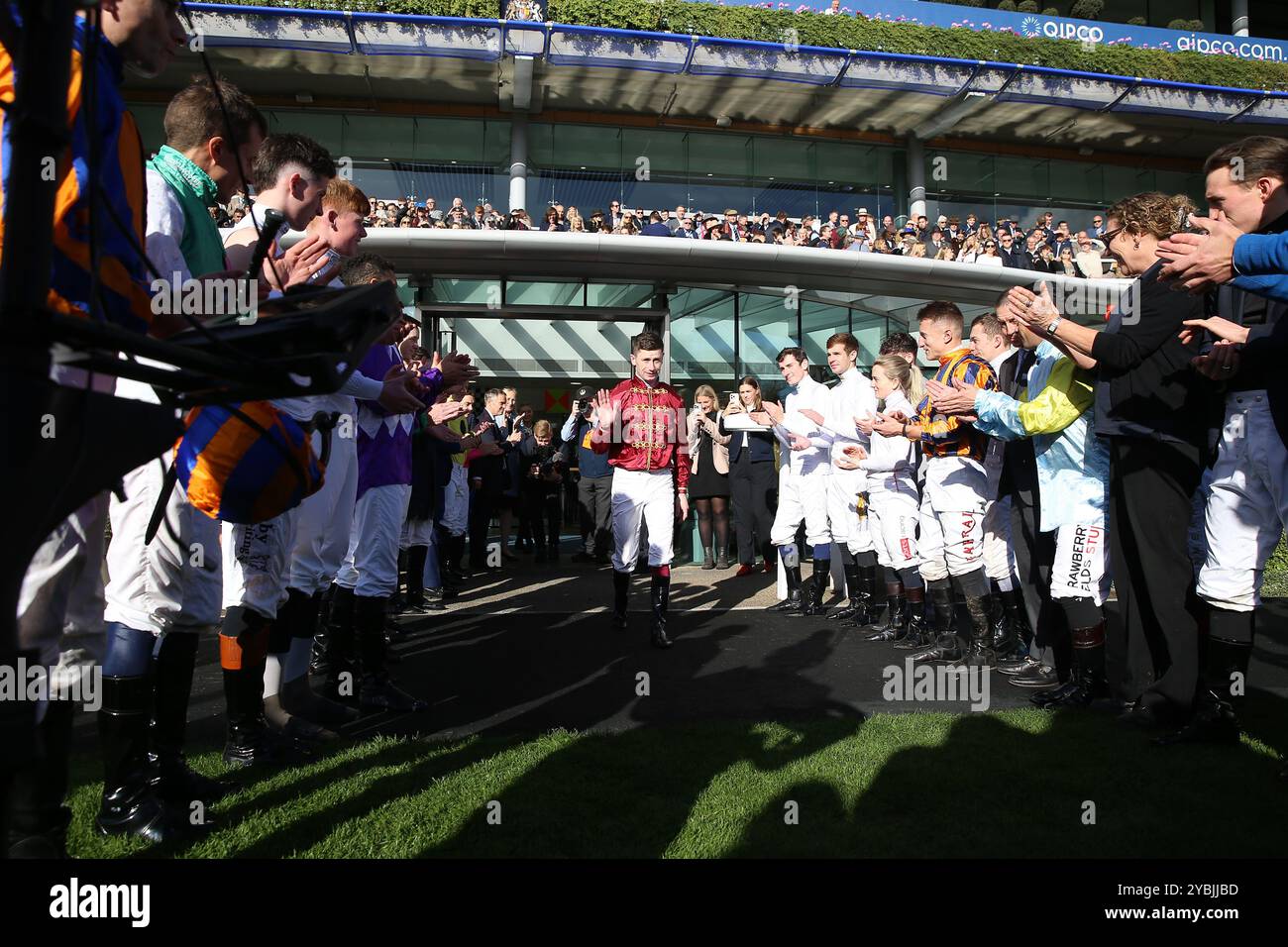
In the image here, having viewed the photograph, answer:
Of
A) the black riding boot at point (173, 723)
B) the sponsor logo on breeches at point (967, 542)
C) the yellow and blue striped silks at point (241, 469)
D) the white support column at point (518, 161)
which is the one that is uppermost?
the white support column at point (518, 161)

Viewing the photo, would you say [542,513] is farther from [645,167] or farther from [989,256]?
[645,167]

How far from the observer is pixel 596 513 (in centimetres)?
1281

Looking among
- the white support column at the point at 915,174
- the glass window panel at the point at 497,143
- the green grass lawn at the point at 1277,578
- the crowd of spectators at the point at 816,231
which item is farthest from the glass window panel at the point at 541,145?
the green grass lawn at the point at 1277,578

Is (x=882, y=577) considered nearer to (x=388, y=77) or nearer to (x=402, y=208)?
(x=402, y=208)

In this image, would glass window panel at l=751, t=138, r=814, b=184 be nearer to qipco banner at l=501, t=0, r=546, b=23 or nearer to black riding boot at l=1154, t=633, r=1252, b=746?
qipco banner at l=501, t=0, r=546, b=23

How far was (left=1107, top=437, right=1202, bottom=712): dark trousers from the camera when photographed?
4.02m

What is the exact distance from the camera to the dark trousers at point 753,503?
37.1 feet

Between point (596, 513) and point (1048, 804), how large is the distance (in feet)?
32.8

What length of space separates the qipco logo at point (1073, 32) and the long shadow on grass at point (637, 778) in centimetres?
2299

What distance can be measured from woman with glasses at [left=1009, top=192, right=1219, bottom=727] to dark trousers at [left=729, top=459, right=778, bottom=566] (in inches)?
276

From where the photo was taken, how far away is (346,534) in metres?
4.54

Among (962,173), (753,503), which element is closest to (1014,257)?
(753,503)

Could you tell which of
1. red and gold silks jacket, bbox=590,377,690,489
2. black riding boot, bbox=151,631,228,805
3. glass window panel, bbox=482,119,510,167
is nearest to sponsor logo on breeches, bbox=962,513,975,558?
red and gold silks jacket, bbox=590,377,690,489

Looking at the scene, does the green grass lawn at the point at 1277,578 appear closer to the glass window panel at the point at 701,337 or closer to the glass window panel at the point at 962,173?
the glass window panel at the point at 701,337
